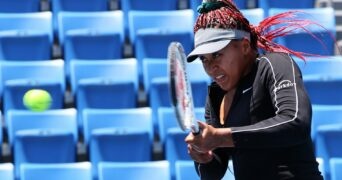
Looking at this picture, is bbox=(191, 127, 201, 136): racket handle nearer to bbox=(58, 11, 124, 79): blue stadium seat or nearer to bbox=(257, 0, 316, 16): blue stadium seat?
bbox=(58, 11, 124, 79): blue stadium seat

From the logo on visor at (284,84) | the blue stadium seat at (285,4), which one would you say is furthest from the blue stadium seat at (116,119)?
the logo on visor at (284,84)

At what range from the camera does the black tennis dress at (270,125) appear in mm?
2133

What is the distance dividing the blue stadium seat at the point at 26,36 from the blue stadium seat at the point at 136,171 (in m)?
1.41

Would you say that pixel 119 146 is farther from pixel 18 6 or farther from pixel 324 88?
pixel 18 6

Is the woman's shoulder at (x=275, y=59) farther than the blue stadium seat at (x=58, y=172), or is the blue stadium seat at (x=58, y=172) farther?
the blue stadium seat at (x=58, y=172)

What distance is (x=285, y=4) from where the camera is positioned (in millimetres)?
6098

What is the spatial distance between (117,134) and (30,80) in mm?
688

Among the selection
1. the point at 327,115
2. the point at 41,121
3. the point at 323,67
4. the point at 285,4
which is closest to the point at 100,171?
the point at 41,121

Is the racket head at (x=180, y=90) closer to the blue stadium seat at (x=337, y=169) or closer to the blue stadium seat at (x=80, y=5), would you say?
the blue stadium seat at (x=337, y=169)

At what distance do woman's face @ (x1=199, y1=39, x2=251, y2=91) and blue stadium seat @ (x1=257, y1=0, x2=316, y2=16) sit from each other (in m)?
3.73

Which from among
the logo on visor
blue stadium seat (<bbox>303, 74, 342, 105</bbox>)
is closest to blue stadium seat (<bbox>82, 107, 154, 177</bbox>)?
blue stadium seat (<bbox>303, 74, 342, 105</bbox>)

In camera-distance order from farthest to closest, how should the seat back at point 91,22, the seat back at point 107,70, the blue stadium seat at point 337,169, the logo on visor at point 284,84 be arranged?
the seat back at point 91,22 < the seat back at point 107,70 < the blue stadium seat at point 337,169 < the logo on visor at point 284,84

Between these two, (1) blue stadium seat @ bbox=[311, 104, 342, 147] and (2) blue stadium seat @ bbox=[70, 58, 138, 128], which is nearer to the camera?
(1) blue stadium seat @ bbox=[311, 104, 342, 147]

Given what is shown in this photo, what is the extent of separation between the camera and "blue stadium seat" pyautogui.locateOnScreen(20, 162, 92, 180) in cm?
432
